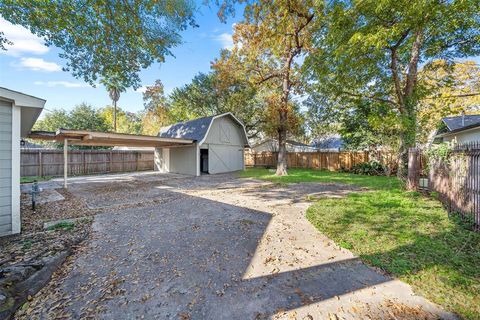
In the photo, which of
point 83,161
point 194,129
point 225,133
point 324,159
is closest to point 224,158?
point 225,133

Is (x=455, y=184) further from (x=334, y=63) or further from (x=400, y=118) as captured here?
(x=334, y=63)

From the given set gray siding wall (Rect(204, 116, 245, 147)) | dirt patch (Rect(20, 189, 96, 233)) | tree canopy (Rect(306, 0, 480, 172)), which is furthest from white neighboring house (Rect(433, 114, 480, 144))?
dirt patch (Rect(20, 189, 96, 233))

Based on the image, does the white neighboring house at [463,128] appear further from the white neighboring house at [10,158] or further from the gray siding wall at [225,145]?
the white neighboring house at [10,158]

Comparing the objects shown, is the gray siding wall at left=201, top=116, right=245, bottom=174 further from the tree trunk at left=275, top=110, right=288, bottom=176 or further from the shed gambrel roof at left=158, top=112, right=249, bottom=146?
the tree trunk at left=275, top=110, right=288, bottom=176

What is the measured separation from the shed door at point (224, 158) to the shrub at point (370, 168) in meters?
8.95

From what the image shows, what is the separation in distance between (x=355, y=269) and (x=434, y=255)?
133 cm

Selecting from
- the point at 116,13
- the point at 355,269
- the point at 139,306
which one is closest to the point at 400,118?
the point at 355,269

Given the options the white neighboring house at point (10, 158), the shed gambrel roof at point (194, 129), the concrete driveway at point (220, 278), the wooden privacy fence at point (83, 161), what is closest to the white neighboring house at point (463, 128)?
the concrete driveway at point (220, 278)

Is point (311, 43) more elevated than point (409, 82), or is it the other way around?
point (311, 43)

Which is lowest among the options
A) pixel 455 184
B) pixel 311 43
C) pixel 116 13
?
pixel 455 184

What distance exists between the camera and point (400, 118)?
24.3 feet

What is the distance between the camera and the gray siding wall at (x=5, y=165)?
3.80 meters

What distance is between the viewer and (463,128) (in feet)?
34.6

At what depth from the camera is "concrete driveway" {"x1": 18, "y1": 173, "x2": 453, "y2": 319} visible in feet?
6.86
